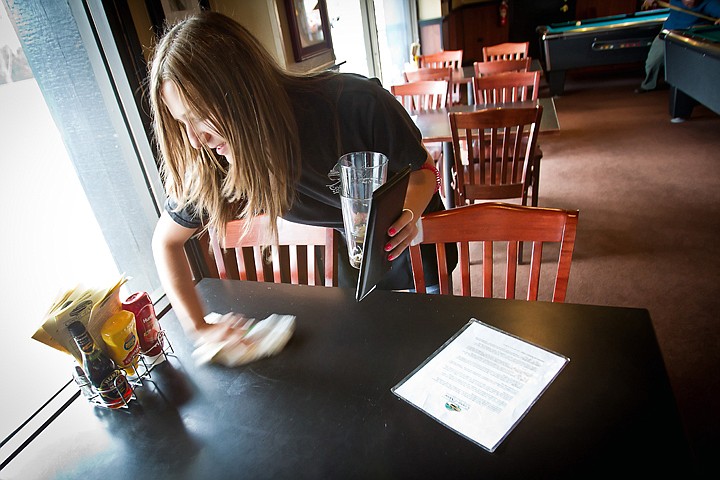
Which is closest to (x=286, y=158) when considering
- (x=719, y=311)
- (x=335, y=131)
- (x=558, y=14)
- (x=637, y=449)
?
(x=335, y=131)

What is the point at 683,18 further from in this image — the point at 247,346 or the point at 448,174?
the point at 247,346

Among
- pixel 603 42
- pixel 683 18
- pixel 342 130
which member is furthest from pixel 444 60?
pixel 342 130

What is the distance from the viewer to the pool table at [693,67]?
3.20 meters

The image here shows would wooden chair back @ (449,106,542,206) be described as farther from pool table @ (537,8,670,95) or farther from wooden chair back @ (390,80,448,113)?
pool table @ (537,8,670,95)

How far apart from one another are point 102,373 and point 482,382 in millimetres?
717

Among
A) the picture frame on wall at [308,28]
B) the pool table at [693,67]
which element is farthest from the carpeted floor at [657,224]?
the picture frame on wall at [308,28]

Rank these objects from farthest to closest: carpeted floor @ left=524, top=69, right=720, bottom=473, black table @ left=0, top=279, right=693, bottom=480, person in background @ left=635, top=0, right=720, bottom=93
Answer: person in background @ left=635, top=0, right=720, bottom=93, carpeted floor @ left=524, top=69, right=720, bottom=473, black table @ left=0, top=279, right=693, bottom=480

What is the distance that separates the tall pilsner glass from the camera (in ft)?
3.04

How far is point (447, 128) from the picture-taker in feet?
8.78

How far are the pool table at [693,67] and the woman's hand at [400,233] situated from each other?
3.35m

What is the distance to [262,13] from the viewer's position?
229 centimetres

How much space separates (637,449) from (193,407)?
2.44ft

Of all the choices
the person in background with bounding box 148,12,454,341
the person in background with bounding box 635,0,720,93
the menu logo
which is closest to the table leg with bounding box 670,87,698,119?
the person in background with bounding box 635,0,720,93

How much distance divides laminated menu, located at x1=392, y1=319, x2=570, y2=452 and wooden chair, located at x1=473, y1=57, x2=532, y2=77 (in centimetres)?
318
